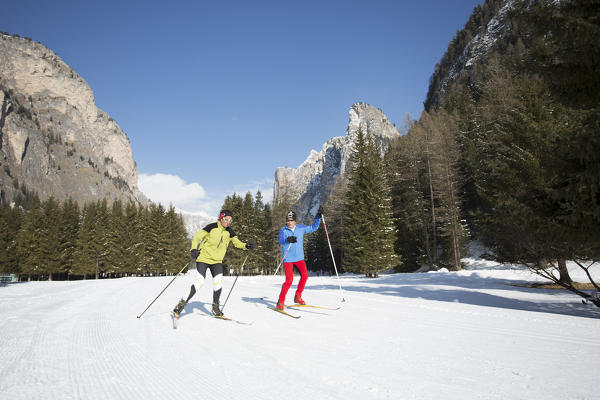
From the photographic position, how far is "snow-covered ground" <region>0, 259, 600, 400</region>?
252 centimetres

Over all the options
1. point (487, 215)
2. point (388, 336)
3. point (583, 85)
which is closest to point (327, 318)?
point (388, 336)

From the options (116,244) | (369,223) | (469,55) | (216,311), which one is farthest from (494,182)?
(469,55)

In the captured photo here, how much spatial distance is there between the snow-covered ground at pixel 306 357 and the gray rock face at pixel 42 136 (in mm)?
155928

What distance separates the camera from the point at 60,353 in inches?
142

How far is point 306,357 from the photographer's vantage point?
3.38 meters

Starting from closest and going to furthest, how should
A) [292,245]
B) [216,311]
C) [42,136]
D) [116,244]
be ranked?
[216,311]
[292,245]
[116,244]
[42,136]

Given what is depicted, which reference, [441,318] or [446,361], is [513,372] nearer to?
[446,361]

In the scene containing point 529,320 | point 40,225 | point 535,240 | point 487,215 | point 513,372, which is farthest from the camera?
point 40,225

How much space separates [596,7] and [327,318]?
8563mm

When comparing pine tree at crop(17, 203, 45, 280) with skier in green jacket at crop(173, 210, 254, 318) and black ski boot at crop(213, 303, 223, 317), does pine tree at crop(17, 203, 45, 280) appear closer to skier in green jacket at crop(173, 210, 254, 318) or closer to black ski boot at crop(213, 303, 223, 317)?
skier in green jacket at crop(173, 210, 254, 318)

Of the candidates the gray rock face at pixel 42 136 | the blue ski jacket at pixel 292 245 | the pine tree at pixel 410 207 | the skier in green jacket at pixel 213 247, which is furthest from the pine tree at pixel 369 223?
Result: the gray rock face at pixel 42 136

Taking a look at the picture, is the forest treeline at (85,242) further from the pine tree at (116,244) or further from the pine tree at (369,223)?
the pine tree at (369,223)

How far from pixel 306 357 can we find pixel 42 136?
206343 millimetres

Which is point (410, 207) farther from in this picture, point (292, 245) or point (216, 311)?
point (216, 311)
